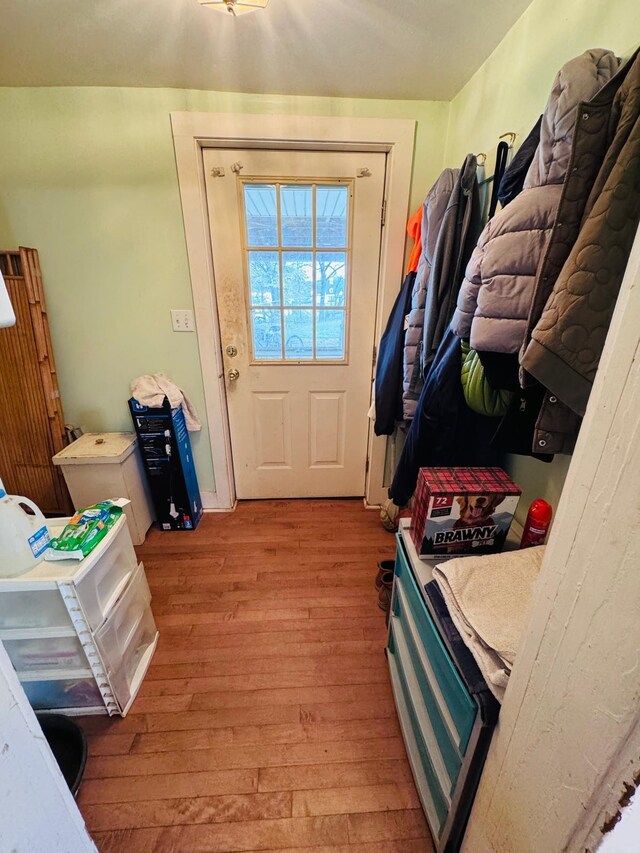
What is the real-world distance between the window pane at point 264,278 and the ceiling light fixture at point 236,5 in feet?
2.69

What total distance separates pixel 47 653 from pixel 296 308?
172 centimetres

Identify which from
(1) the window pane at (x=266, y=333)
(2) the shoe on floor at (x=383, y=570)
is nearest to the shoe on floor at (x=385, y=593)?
(2) the shoe on floor at (x=383, y=570)

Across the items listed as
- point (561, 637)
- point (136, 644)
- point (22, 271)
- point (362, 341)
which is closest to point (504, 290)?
point (561, 637)

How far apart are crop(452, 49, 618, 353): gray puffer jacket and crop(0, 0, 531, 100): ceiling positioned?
0.77 meters

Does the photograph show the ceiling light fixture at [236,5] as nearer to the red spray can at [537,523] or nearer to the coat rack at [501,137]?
the coat rack at [501,137]

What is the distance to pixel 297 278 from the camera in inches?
70.8

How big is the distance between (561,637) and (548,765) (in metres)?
0.19

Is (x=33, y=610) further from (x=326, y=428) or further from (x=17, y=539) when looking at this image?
(x=326, y=428)

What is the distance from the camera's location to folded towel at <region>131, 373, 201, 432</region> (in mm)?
1760

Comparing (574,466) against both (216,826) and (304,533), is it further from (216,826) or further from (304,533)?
(304,533)

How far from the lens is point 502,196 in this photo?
2.79 ft

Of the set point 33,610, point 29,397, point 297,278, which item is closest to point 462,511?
point 33,610

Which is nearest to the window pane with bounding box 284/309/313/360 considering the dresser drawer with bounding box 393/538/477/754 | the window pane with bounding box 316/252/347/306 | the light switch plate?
the window pane with bounding box 316/252/347/306

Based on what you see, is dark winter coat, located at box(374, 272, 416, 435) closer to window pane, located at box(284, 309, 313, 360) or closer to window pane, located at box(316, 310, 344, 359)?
window pane, located at box(316, 310, 344, 359)
